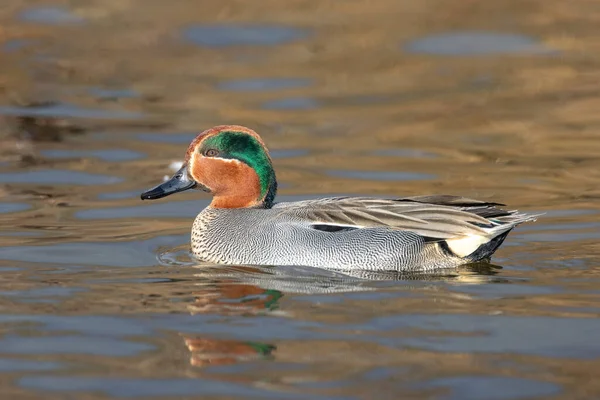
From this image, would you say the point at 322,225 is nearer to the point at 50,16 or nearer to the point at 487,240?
the point at 487,240

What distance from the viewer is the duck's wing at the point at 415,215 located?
772 cm

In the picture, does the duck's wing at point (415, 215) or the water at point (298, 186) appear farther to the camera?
the duck's wing at point (415, 215)

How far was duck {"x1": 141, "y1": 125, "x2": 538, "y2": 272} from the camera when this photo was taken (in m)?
7.70

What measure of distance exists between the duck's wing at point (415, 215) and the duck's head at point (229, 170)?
314mm

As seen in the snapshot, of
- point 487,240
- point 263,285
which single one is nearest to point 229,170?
point 263,285

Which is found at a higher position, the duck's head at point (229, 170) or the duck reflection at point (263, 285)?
the duck's head at point (229, 170)

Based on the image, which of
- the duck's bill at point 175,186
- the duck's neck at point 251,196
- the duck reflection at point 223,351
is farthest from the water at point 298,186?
the duck's neck at point 251,196

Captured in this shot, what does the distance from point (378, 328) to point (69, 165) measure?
5410 mm

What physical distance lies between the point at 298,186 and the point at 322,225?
9.16 feet

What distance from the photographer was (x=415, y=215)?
783cm

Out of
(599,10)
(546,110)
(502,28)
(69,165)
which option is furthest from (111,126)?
(599,10)

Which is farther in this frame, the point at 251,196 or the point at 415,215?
the point at 251,196

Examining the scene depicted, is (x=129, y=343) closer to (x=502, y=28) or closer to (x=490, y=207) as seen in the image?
(x=490, y=207)

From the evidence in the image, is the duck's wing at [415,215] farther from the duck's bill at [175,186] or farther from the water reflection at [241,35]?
the water reflection at [241,35]
